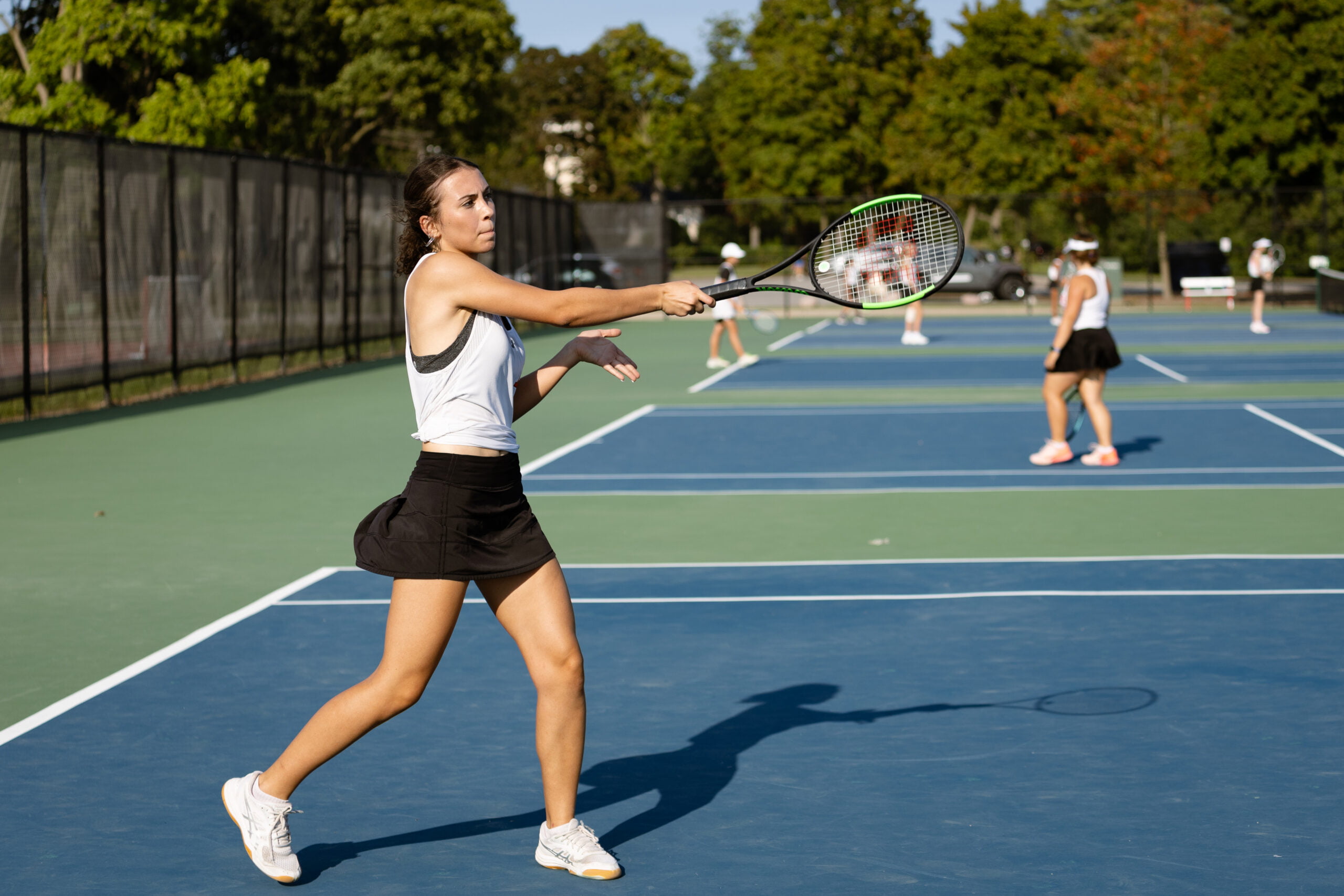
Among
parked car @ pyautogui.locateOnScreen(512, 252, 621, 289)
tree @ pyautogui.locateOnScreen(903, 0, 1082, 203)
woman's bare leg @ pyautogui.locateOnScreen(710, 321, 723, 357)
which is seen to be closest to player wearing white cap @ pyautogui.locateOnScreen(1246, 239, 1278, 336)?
woman's bare leg @ pyautogui.locateOnScreen(710, 321, 723, 357)

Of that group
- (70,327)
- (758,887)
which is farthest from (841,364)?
(758,887)

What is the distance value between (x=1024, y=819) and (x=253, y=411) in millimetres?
13779

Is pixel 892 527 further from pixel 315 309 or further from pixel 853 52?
pixel 853 52

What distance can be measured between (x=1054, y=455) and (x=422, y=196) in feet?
29.1

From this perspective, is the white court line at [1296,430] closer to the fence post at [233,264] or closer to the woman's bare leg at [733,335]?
the woman's bare leg at [733,335]

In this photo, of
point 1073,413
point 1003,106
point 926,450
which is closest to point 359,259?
point 1073,413

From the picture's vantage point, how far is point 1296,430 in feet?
48.0

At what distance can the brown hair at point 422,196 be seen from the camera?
4086 millimetres

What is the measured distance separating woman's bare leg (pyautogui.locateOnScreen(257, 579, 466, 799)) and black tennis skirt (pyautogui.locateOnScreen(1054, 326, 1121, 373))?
8585 mm

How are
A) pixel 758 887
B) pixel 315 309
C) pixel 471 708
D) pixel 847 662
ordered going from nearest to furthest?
pixel 758 887 < pixel 471 708 < pixel 847 662 < pixel 315 309

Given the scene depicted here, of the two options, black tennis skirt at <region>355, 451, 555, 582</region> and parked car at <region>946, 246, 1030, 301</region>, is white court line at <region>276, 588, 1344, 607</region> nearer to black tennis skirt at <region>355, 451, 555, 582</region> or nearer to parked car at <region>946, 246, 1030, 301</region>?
black tennis skirt at <region>355, 451, 555, 582</region>

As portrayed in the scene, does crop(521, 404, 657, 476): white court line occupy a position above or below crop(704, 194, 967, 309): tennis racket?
below

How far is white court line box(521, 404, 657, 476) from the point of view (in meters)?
12.7

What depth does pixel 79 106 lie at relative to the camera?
3131cm
